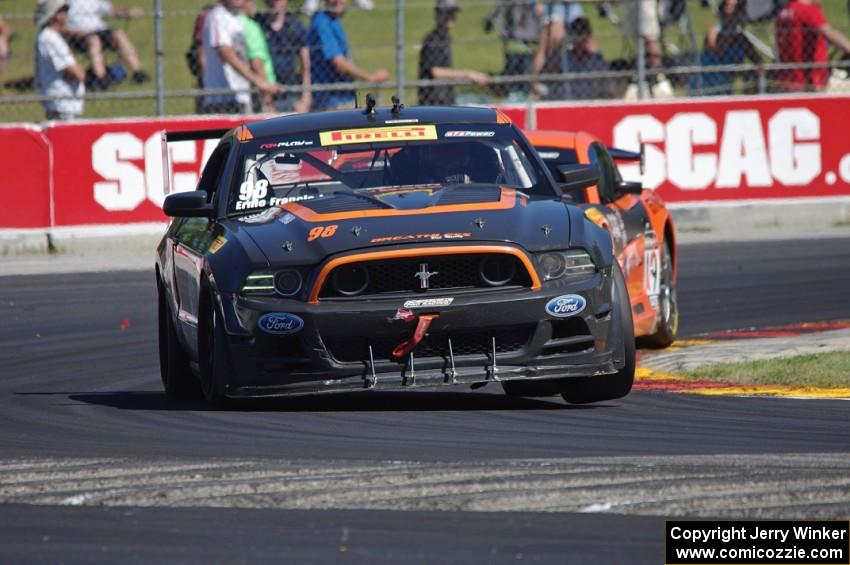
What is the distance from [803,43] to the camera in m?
20.6

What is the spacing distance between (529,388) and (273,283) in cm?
176

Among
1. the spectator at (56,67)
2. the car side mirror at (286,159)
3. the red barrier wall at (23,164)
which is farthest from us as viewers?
the spectator at (56,67)

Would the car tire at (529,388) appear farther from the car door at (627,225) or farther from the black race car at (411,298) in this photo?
the car door at (627,225)

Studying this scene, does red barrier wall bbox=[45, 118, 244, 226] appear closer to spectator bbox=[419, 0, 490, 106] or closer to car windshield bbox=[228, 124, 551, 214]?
spectator bbox=[419, 0, 490, 106]

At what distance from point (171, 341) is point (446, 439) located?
2607mm

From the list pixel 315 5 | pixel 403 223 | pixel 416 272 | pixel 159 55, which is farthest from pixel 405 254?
pixel 315 5

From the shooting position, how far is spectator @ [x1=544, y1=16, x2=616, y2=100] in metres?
20.2

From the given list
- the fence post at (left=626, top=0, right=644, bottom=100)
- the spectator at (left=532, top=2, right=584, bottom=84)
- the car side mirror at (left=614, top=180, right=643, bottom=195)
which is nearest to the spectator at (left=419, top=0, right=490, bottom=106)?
the spectator at (left=532, top=2, right=584, bottom=84)

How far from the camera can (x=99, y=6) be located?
18.9 m

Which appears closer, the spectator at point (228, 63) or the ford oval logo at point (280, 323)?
the ford oval logo at point (280, 323)

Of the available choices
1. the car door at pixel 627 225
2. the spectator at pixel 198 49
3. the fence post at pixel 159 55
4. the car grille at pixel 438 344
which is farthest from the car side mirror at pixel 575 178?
the spectator at pixel 198 49

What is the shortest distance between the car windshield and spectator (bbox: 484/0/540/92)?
1054cm

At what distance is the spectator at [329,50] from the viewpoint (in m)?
19.3

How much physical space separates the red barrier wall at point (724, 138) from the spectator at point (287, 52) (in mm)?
2518
